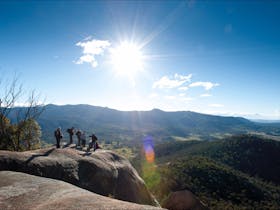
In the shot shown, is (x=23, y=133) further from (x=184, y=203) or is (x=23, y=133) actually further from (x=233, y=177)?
(x=233, y=177)

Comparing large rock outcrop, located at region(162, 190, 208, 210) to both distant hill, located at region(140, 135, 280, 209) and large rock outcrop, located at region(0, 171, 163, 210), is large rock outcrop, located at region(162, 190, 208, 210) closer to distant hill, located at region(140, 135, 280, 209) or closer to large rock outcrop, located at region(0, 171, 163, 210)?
distant hill, located at region(140, 135, 280, 209)

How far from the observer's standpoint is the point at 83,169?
2097cm

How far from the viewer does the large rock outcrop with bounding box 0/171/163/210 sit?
930 centimetres

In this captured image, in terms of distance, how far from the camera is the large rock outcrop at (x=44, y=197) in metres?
9.30

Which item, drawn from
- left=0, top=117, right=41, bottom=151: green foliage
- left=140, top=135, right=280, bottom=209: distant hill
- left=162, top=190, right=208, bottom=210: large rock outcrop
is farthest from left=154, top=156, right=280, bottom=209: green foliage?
left=0, top=117, right=41, bottom=151: green foliage

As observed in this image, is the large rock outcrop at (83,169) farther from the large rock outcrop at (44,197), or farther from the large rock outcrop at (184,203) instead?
the large rock outcrop at (184,203)

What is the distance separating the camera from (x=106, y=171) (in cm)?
2294

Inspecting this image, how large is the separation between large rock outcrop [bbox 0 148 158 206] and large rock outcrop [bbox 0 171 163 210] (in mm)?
2585

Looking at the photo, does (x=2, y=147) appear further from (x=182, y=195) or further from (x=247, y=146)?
(x=247, y=146)

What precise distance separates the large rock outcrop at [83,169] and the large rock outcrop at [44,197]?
2.59 m

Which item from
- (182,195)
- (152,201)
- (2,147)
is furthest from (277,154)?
(2,147)

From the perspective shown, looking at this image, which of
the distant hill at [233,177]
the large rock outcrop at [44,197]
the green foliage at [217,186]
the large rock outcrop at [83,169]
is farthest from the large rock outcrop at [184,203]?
the green foliage at [217,186]

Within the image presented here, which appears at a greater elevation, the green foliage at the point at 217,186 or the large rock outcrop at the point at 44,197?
the large rock outcrop at the point at 44,197

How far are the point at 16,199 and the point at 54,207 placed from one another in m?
3.44
